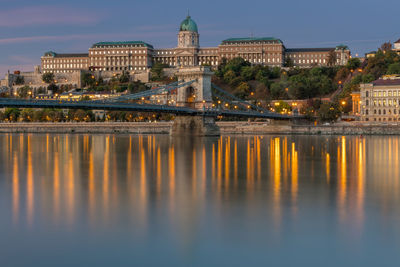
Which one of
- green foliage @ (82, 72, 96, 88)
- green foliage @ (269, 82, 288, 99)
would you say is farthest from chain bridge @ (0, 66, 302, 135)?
green foliage @ (82, 72, 96, 88)

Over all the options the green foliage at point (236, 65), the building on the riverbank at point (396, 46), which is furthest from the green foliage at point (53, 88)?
the building on the riverbank at point (396, 46)

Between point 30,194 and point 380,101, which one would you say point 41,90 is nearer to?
point 380,101

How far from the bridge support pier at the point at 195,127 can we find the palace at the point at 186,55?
59.4 meters

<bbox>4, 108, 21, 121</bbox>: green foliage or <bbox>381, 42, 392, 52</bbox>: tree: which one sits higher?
<bbox>381, 42, 392, 52</bbox>: tree

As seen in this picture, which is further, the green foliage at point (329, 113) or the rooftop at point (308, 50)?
the rooftop at point (308, 50)

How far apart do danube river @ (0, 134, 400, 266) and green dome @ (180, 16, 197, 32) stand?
323 feet

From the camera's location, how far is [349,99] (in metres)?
73.4

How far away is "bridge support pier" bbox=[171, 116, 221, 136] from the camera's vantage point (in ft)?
167

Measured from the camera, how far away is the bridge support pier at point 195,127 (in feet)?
167

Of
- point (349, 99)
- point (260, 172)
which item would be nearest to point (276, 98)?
point (349, 99)

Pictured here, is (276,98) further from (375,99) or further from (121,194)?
(121,194)

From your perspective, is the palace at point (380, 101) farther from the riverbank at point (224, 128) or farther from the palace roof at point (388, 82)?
the riverbank at point (224, 128)

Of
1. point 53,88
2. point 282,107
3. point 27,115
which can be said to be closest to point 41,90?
point 53,88

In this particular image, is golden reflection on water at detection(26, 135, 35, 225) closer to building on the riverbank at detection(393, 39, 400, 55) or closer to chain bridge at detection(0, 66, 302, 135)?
chain bridge at detection(0, 66, 302, 135)
